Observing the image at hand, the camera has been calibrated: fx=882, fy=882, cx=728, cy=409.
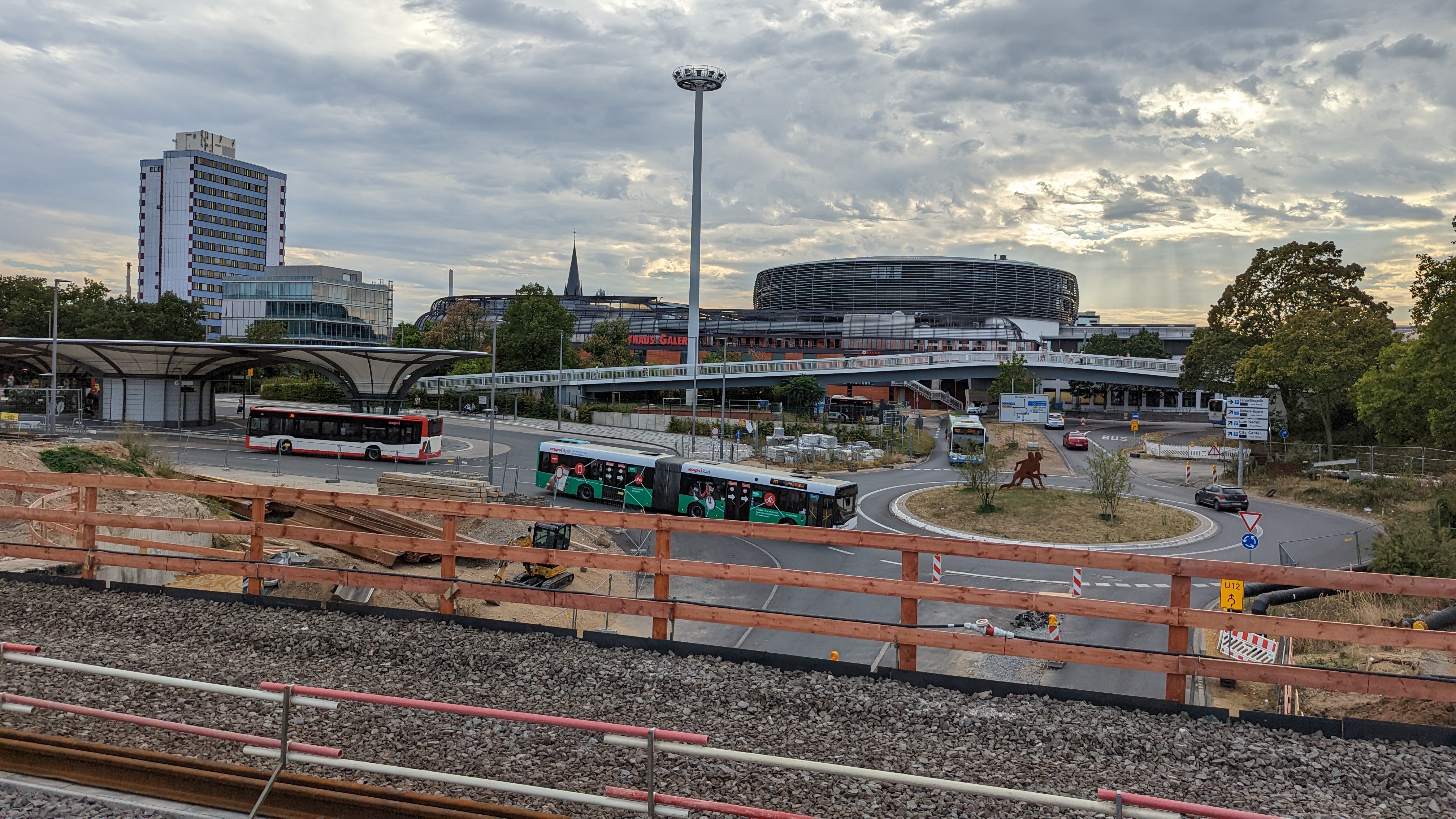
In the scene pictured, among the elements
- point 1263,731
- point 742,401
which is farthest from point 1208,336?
point 1263,731

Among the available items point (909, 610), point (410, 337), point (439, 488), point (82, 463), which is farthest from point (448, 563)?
point (410, 337)

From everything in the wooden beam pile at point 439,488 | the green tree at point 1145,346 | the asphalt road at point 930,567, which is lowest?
the asphalt road at point 930,567

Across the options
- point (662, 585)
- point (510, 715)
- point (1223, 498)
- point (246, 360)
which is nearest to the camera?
point (510, 715)

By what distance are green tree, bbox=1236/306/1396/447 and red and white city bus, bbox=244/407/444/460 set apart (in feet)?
151

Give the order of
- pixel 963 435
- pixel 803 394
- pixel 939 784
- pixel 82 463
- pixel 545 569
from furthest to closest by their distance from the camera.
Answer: pixel 803 394 → pixel 963 435 → pixel 82 463 → pixel 545 569 → pixel 939 784

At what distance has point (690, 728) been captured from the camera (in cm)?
654

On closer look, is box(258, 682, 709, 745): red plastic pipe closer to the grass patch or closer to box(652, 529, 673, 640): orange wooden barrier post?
box(652, 529, 673, 640): orange wooden barrier post

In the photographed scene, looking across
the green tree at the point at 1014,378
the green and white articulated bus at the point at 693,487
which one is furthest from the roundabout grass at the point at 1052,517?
the green tree at the point at 1014,378

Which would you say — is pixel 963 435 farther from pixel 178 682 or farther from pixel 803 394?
pixel 178 682

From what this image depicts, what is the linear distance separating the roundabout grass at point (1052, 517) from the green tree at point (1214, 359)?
95.4ft

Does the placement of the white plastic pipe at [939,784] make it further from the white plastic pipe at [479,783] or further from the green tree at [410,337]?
the green tree at [410,337]

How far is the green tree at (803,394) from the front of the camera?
7494 centimetres

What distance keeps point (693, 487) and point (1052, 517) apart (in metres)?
13.7

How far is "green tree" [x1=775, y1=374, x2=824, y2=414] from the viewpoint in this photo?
74.9 m
